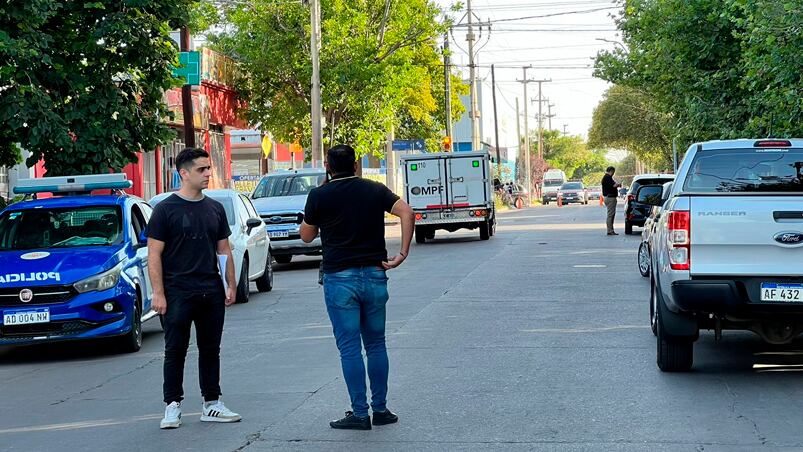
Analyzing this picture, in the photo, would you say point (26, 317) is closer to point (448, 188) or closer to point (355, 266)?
point (355, 266)

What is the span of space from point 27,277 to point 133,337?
4.24 ft

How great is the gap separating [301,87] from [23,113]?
28990mm

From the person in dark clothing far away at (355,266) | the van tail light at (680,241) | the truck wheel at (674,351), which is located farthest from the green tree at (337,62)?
the person in dark clothing far away at (355,266)

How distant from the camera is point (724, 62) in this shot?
27875mm

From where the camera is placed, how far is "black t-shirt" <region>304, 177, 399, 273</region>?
8.20 meters

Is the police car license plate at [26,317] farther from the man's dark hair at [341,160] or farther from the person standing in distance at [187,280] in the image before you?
the man's dark hair at [341,160]

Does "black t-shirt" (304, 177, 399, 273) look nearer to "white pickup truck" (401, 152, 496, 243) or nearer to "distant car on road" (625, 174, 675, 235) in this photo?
"distant car on road" (625, 174, 675, 235)

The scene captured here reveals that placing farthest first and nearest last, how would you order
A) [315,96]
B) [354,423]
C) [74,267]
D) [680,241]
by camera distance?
[315,96], [74,267], [680,241], [354,423]

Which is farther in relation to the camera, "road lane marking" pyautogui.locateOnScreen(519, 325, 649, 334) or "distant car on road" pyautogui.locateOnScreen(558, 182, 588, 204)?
"distant car on road" pyautogui.locateOnScreen(558, 182, 588, 204)

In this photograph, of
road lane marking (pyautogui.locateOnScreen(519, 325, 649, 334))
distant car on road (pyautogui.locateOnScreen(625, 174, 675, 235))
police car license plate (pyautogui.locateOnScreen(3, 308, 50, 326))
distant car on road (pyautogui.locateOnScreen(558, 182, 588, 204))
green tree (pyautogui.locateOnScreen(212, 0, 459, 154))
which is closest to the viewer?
police car license plate (pyautogui.locateOnScreen(3, 308, 50, 326))

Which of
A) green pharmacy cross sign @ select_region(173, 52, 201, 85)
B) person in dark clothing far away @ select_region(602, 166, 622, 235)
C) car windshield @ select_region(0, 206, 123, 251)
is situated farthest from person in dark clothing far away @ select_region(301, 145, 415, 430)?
person in dark clothing far away @ select_region(602, 166, 622, 235)

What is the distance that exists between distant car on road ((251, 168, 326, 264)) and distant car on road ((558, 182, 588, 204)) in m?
57.2

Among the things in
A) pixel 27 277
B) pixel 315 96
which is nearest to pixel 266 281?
pixel 27 277

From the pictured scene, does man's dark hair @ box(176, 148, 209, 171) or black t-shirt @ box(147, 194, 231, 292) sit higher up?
man's dark hair @ box(176, 148, 209, 171)
